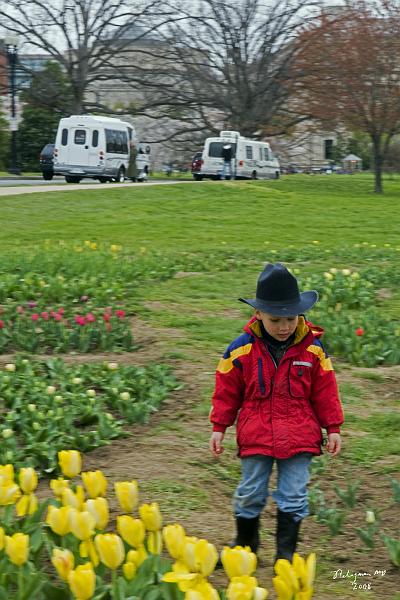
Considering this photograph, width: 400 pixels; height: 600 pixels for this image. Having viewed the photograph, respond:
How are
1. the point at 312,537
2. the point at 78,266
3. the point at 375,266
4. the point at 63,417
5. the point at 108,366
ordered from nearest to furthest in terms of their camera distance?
the point at 312,537 → the point at 63,417 → the point at 108,366 → the point at 78,266 → the point at 375,266

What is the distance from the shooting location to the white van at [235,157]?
120 ft

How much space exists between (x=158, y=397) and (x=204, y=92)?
38560 millimetres

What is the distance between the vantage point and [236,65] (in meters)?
41.6

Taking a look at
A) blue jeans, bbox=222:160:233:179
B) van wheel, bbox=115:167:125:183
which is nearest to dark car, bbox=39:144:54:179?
van wheel, bbox=115:167:125:183

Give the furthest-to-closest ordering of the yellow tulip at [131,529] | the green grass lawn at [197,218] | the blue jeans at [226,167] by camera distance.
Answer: the blue jeans at [226,167], the green grass lawn at [197,218], the yellow tulip at [131,529]

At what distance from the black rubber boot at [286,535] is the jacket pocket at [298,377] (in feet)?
1.45

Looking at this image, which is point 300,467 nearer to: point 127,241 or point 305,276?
point 305,276

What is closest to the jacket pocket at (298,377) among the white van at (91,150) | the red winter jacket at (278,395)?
the red winter jacket at (278,395)

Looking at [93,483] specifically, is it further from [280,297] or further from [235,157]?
[235,157]

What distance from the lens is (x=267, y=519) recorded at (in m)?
4.84

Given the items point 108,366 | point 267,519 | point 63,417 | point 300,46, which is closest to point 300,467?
point 267,519

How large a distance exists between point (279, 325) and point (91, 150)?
29.6 meters

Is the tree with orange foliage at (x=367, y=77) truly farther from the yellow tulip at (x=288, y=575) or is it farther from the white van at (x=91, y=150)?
the yellow tulip at (x=288, y=575)

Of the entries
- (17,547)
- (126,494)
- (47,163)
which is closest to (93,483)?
(126,494)
